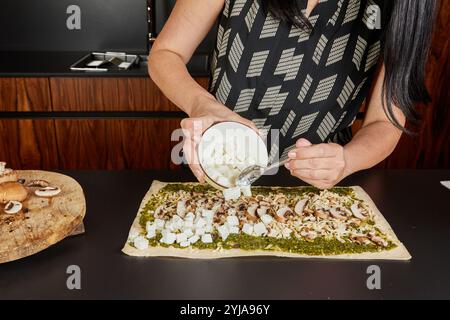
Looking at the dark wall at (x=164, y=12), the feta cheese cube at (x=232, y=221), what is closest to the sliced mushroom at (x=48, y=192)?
the feta cheese cube at (x=232, y=221)

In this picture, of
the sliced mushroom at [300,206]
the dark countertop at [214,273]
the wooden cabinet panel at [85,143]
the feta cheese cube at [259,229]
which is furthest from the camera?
the wooden cabinet panel at [85,143]

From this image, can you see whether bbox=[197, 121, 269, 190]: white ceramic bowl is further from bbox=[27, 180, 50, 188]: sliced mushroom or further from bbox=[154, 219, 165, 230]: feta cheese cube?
bbox=[27, 180, 50, 188]: sliced mushroom

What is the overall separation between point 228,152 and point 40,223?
0.45 metres

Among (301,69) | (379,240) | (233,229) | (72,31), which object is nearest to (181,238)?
(233,229)

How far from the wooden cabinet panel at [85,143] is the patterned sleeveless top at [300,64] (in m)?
1.30

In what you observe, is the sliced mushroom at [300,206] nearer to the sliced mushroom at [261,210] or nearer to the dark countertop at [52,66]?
the sliced mushroom at [261,210]

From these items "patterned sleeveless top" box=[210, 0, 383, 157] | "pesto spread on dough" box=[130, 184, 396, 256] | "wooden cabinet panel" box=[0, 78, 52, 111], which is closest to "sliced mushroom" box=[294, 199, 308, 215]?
"pesto spread on dough" box=[130, 184, 396, 256]

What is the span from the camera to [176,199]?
142cm

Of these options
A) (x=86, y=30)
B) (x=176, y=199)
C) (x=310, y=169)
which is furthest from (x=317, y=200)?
(x=86, y=30)

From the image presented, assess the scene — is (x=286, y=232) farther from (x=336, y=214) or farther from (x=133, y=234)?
(x=133, y=234)

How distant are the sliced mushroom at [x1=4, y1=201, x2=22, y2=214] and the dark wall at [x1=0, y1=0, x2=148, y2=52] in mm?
2207

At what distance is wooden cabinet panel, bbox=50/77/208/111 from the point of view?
9.05ft

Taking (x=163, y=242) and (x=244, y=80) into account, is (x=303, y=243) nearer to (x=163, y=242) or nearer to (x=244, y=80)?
(x=163, y=242)

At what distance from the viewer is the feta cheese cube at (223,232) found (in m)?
1.21
